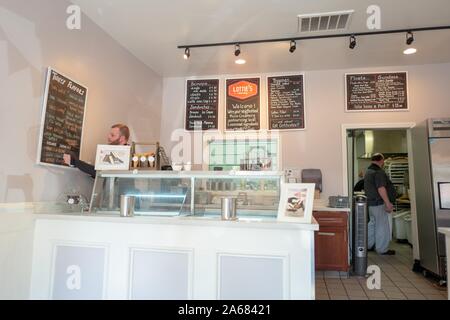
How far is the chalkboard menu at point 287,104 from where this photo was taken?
160 inches

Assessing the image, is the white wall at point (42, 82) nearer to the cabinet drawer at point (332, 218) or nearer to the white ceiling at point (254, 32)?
the white ceiling at point (254, 32)

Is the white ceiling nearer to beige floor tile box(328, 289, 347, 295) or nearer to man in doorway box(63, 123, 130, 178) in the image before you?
man in doorway box(63, 123, 130, 178)

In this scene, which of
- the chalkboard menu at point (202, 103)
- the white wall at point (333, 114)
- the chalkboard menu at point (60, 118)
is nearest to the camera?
the chalkboard menu at point (60, 118)

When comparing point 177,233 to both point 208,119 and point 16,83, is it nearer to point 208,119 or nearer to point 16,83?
point 16,83

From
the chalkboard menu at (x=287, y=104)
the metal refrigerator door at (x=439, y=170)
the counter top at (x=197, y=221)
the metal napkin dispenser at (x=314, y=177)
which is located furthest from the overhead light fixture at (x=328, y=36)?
the counter top at (x=197, y=221)

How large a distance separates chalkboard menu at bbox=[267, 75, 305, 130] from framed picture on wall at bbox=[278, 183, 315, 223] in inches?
89.2

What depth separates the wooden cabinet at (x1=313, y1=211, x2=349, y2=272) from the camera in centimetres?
356

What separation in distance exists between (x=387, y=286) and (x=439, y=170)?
135cm

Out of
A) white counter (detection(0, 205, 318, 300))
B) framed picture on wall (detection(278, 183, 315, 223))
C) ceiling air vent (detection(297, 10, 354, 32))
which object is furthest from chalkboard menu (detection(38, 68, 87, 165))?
ceiling air vent (detection(297, 10, 354, 32))

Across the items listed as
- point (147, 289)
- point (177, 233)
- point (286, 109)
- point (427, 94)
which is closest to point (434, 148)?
point (427, 94)

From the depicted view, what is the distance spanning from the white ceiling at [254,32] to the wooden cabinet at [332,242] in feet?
6.05

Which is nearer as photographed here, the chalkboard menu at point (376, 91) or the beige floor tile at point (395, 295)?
the beige floor tile at point (395, 295)

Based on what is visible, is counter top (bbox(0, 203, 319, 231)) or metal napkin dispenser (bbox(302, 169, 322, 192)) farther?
metal napkin dispenser (bbox(302, 169, 322, 192))

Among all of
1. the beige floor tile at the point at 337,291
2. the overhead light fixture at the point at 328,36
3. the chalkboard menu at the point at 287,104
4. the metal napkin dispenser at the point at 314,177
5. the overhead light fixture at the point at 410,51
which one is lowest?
the beige floor tile at the point at 337,291
